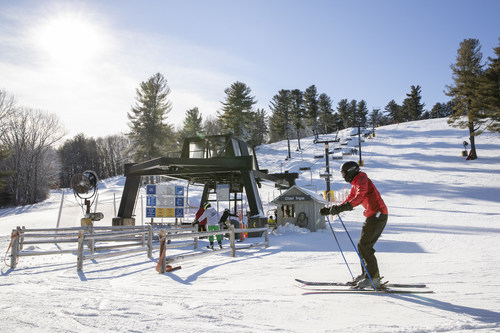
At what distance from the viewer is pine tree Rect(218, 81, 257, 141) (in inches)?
2066

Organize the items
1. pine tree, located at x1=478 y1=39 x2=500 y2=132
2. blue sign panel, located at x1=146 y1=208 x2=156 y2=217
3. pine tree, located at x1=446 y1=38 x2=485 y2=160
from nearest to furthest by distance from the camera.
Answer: blue sign panel, located at x1=146 y1=208 x2=156 y2=217
pine tree, located at x1=478 y1=39 x2=500 y2=132
pine tree, located at x1=446 y1=38 x2=485 y2=160

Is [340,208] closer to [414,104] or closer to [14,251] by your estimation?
[14,251]

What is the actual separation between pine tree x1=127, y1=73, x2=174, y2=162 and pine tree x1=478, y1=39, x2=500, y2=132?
36.1 meters

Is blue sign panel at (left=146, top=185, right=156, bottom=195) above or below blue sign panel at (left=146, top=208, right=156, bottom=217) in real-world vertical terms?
above

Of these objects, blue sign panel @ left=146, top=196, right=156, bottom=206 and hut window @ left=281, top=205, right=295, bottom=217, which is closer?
blue sign panel @ left=146, top=196, right=156, bottom=206

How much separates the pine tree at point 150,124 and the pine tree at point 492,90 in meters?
36.1

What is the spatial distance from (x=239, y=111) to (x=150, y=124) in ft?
48.7

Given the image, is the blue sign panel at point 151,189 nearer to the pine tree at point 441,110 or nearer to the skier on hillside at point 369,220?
the skier on hillside at point 369,220

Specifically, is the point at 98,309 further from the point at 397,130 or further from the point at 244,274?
the point at 397,130

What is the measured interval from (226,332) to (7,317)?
2891 millimetres

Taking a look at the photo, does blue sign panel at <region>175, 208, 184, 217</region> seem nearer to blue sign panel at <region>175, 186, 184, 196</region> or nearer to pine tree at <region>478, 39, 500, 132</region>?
blue sign panel at <region>175, 186, 184, 196</region>

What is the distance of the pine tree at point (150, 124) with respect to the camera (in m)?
43.7

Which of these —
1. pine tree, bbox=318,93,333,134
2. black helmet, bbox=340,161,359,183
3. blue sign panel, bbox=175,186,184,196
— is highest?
pine tree, bbox=318,93,333,134

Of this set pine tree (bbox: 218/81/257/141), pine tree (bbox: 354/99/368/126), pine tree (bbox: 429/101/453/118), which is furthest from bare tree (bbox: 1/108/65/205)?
pine tree (bbox: 429/101/453/118)
